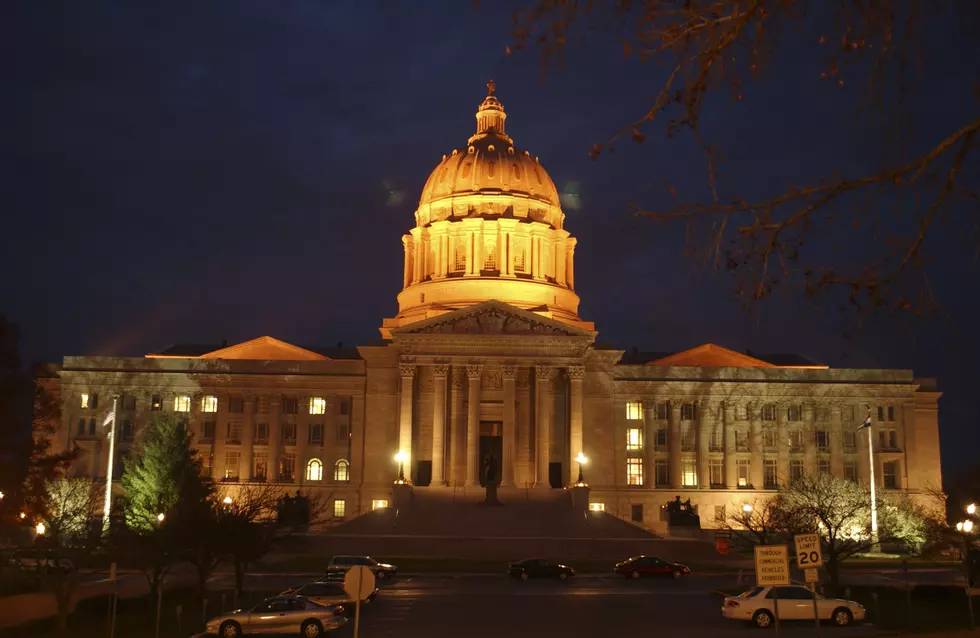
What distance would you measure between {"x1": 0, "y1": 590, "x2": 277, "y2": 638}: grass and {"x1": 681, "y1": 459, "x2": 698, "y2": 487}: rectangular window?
6103cm

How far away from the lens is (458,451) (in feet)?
299

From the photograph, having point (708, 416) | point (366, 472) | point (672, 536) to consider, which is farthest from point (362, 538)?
point (708, 416)

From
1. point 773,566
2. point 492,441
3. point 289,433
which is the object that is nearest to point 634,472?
point 492,441

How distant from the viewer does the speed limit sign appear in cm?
2348

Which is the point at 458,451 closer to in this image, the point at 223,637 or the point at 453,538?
the point at 453,538

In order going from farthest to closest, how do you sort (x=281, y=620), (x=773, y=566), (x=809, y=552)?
1. (x=281, y=620)
2. (x=809, y=552)
3. (x=773, y=566)

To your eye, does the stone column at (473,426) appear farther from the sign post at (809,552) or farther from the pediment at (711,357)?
the sign post at (809,552)

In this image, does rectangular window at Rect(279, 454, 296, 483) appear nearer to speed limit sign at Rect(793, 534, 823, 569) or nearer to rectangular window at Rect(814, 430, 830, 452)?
rectangular window at Rect(814, 430, 830, 452)

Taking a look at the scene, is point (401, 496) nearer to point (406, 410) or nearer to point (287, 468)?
point (406, 410)

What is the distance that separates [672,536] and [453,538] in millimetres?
16737

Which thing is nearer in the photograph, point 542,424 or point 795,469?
point 542,424

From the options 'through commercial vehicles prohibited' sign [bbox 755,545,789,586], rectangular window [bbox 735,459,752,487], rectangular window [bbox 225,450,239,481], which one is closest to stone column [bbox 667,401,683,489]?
rectangular window [bbox 735,459,752,487]

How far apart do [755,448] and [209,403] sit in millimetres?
48329

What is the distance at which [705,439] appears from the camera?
99.3 metres
